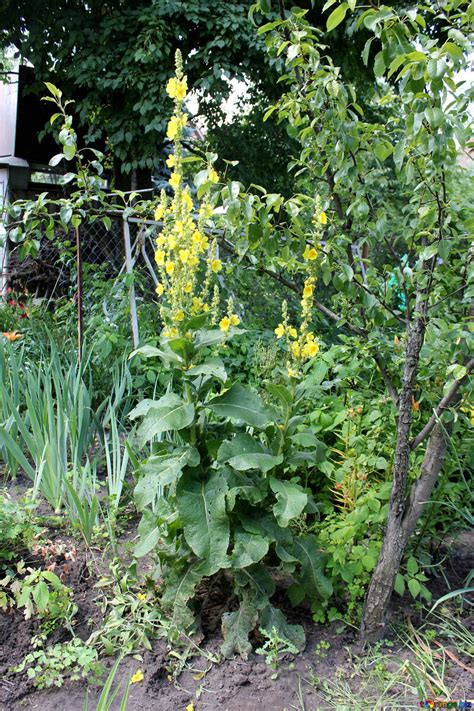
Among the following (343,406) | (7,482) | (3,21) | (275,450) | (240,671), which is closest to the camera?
(240,671)

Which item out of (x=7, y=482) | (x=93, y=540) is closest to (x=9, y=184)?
(x=7, y=482)

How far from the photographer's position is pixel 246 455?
2023 millimetres

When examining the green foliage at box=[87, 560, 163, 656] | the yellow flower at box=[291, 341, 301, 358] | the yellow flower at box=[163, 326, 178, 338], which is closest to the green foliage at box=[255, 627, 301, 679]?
the green foliage at box=[87, 560, 163, 656]

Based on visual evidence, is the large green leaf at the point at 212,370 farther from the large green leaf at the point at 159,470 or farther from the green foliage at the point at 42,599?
the green foliage at the point at 42,599

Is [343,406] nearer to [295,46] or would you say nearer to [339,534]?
[339,534]

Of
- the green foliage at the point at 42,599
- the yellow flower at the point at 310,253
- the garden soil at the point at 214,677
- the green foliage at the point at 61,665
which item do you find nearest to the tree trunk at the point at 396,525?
the garden soil at the point at 214,677

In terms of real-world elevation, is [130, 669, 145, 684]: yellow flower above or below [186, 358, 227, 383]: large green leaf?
below

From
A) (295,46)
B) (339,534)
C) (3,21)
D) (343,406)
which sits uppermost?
(3,21)

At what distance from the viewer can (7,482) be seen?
3186 mm

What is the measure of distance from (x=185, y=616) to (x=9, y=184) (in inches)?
339

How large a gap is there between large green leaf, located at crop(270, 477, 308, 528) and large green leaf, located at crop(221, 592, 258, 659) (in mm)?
374

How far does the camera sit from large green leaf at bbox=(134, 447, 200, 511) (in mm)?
2023

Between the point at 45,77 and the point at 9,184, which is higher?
the point at 45,77

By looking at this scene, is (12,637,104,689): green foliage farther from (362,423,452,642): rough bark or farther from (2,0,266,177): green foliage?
(2,0,266,177): green foliage
